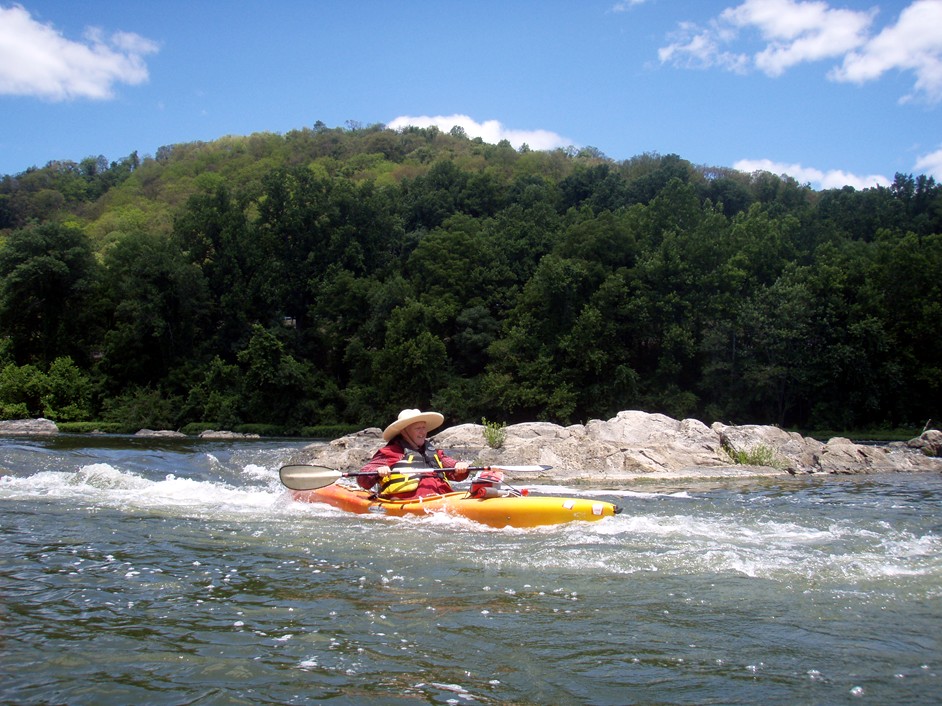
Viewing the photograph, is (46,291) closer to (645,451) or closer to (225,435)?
(225,435)

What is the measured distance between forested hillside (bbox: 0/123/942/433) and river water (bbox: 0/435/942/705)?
2625 cm

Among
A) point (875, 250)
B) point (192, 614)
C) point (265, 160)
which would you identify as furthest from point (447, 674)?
point (265, 160)

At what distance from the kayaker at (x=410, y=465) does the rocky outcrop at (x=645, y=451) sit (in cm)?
574

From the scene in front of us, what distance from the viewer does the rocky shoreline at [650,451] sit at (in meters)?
16.5

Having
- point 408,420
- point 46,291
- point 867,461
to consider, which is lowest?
point 867,461

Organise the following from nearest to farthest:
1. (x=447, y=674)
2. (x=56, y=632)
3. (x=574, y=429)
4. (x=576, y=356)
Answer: (x=447, y=674) < (x=56, y=632) < (x=574, y=429) < (x=576, y=356)

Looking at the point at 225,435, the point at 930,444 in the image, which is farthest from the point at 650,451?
the point at 225,435

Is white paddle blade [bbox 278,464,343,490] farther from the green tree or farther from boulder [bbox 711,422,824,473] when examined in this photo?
the green tree

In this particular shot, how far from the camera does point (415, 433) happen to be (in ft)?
32.5

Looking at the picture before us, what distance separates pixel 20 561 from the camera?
6.41 m

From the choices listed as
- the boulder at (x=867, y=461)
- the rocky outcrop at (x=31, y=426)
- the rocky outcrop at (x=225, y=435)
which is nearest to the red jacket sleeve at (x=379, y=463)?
the boulder at (x=867, y=461)

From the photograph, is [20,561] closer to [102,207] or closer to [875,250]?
[875,250]

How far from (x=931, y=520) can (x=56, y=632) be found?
917 centimetres

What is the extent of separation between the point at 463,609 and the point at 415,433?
16.1 ft
